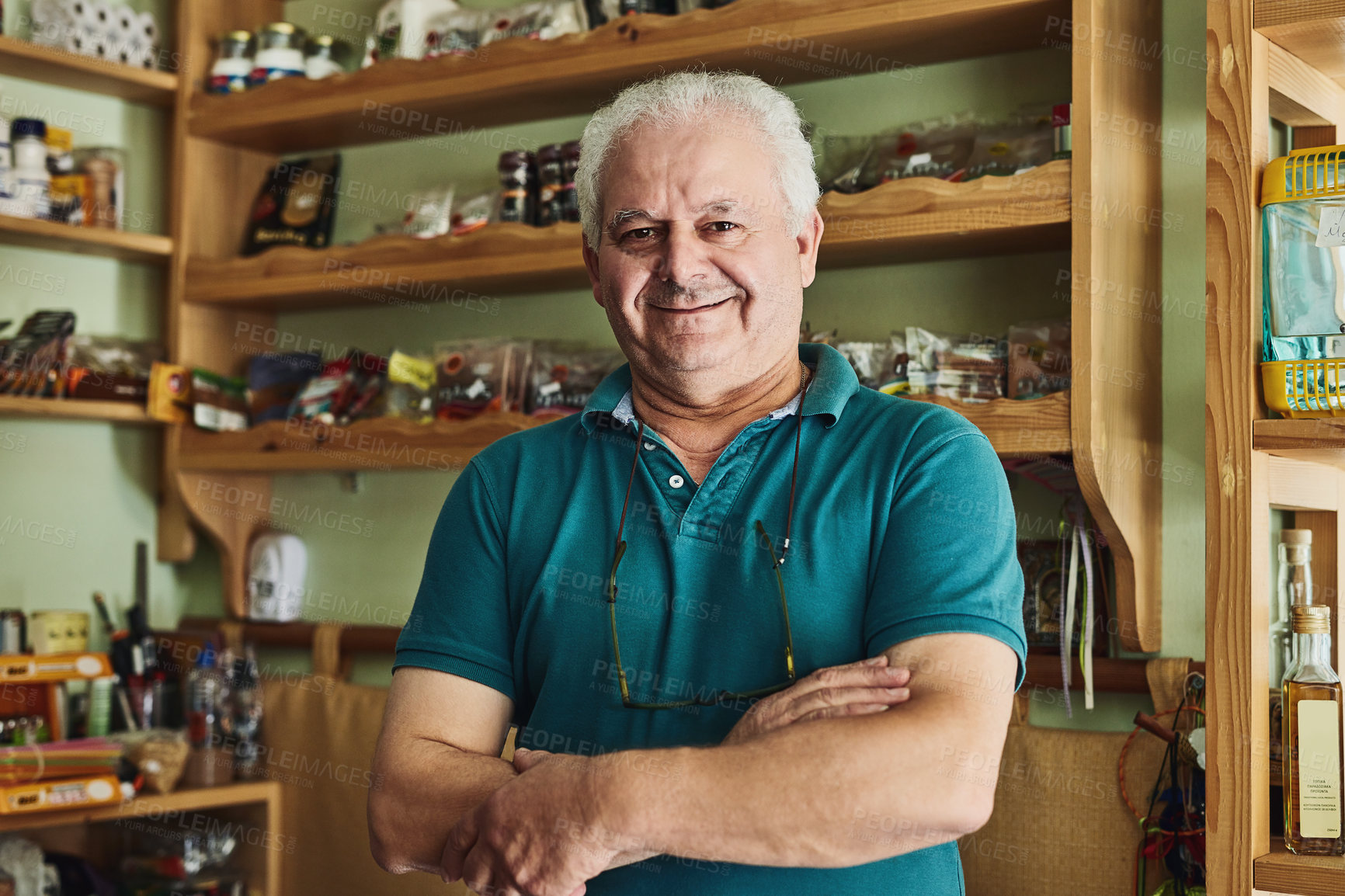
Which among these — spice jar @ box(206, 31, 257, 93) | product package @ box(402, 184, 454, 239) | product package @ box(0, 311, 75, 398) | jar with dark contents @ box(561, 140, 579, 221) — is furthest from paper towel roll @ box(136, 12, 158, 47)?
jar with dark contents @ box(561, 140, 579, 221)

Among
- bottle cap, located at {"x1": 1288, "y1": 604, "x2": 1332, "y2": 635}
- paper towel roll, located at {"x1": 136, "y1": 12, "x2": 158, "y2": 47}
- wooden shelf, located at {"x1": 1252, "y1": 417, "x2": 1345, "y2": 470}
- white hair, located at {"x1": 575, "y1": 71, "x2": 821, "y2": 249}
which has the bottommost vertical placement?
bottle cap, located at {"x1": 1288, "y1": 604, "x2": 1332, "y2": 635}

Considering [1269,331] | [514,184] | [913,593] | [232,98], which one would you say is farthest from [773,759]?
[232,98]

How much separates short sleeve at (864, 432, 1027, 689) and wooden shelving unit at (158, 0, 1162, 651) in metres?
0.54

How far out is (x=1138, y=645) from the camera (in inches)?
68.1

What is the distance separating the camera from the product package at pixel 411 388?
220 cm

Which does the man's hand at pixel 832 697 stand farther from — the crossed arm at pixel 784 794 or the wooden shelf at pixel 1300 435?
the wooden shelf at pixel 1300 435

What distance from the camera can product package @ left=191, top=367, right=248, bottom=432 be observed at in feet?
8.00

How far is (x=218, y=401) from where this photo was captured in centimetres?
247

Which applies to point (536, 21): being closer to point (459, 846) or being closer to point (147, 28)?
point (147, 28)

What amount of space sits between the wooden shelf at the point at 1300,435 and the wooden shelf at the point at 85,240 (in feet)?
6.73

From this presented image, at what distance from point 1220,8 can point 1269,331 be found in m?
0.36

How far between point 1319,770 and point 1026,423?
0.54 meters

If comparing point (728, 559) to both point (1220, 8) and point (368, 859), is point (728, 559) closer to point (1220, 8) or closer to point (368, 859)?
point (1220, 8)

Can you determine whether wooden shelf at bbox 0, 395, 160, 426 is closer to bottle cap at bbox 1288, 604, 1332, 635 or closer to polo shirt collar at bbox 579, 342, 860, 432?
polo shirt collar at bbox 579, 342, 860, 432
